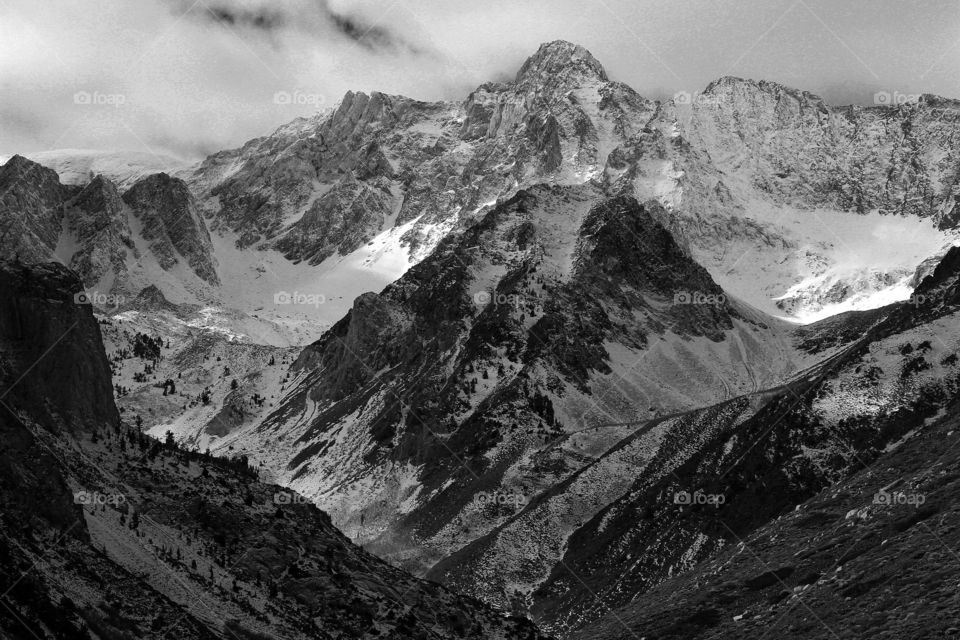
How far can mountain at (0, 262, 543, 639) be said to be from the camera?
63.1 m

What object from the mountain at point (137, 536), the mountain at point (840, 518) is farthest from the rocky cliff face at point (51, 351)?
the mountain at point (840, 518)

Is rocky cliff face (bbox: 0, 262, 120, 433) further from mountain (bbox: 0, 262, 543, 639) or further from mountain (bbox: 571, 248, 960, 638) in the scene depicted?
mountain (bbox: 571, 248, 960, 638)

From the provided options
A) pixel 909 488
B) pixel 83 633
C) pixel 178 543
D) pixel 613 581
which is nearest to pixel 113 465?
pixel 178 543

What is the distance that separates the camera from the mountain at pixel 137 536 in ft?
207

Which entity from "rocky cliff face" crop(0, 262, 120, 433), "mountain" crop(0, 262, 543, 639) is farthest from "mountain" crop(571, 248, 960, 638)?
"rocky cliff face" crop(0, 262, 120, 433)

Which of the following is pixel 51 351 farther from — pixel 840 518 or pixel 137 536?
pixel 840 518

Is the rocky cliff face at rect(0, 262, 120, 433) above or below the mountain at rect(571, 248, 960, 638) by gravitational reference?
above

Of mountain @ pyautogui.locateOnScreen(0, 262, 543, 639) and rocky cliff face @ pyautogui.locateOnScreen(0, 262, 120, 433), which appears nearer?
mountain @ pyautogui.locateOnScreen(0, 262, 543, 639)

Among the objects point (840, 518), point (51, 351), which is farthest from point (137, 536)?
point (840, 518)

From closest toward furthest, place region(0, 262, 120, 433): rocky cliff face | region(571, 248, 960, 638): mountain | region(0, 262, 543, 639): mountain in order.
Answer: region(0, 262, 543, 639): mountain, region(571, 248, 960, 638): mountain, region(0, 262, 120, 433): rocky cliff face

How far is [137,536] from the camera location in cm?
7406

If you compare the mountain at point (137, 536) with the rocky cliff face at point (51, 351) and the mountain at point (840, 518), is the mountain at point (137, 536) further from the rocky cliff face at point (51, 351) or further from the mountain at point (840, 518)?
the mountain at point (840, 518)

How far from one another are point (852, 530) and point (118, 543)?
4607 centimetres

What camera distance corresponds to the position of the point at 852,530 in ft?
270
